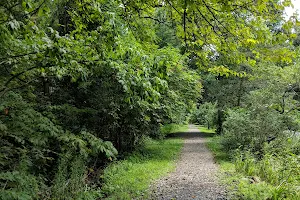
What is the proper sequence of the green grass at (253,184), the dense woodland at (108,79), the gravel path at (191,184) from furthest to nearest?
the gravel path at (191,184), the green grass at (253,184), the dense woodland at (108,79)

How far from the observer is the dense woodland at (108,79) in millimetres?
3674

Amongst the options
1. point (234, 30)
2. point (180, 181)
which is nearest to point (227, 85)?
point (180, 181)

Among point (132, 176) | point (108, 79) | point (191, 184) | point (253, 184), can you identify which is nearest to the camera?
point (253, 184)

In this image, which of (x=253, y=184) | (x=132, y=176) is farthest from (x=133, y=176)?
(x=253, y=184)

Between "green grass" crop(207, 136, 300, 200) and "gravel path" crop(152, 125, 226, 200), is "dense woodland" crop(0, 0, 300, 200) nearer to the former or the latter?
"green grass" crop(207, 136, 300, 200)

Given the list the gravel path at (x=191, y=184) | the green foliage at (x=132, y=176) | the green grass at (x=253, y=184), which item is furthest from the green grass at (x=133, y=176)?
the green grass at (x=253, y=184)

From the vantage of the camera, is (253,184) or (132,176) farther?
(132,176)

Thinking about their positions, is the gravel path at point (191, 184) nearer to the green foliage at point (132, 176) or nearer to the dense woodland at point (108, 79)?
the green foliage at point (132, 176)

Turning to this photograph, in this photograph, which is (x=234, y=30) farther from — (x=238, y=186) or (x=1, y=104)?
(x=238, y=186)

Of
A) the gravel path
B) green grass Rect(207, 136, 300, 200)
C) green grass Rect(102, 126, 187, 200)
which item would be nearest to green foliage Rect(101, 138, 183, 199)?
green grass Rect(102, 126, 187, 200)

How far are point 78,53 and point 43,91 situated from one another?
4098mm

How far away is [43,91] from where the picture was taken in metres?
7.68

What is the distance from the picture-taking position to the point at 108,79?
26.1 ft

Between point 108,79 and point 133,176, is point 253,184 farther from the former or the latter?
point 108,79
